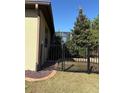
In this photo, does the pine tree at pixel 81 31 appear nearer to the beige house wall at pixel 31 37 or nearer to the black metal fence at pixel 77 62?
the black metal fence at pixel 77 62

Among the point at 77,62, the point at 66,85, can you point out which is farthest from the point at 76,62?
the point at 66,85

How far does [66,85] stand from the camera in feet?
25.7

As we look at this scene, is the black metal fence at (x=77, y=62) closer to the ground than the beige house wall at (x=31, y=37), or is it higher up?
closer to the ground

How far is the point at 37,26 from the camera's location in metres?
10.6

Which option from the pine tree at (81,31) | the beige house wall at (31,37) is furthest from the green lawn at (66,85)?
the pine tree at (81,31)

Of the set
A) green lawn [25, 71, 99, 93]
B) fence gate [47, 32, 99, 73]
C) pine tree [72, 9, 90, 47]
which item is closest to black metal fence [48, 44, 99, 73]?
fence gate [47, 32, 99, 73]

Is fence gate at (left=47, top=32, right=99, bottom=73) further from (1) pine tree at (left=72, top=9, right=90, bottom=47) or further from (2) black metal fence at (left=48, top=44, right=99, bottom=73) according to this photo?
(1) pine tree at (left=72, top=9, right=90, bottom=47)

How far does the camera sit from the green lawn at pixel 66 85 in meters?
7.27

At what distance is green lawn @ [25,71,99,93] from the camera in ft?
23.9

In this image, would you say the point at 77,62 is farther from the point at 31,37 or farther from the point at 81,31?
the point at 81,31
